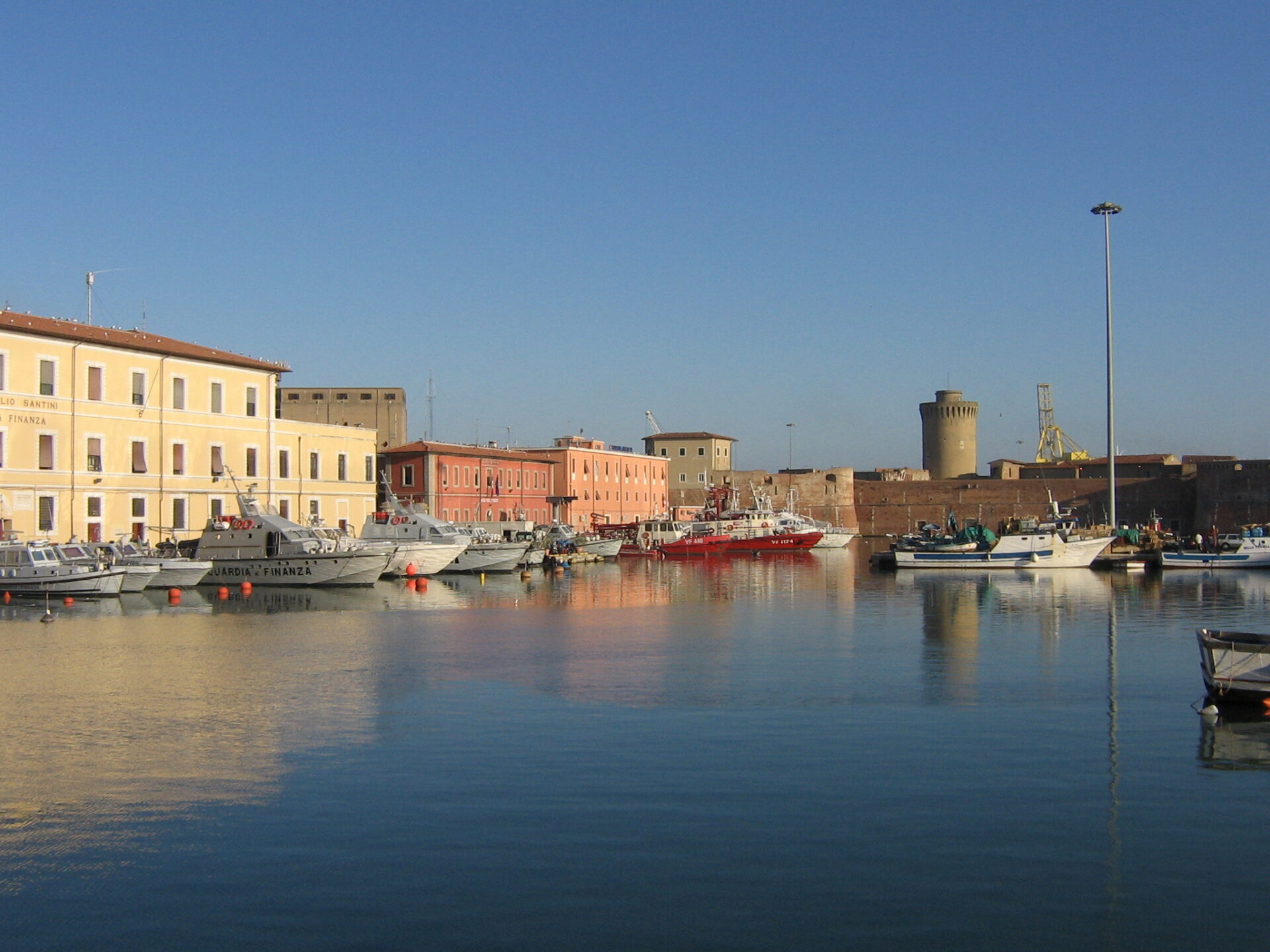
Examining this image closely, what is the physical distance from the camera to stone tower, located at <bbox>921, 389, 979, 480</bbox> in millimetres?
137500

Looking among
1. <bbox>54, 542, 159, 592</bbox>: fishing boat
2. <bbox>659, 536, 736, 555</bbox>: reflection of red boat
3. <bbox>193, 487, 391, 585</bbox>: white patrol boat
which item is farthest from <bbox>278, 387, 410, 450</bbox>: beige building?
<bbox>54, 542, 159, 592</bbox>: fishing boat

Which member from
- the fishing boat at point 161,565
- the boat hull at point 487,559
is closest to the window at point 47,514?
the fishing boat at point 161,565

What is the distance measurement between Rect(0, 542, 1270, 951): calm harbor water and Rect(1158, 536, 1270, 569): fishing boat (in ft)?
113

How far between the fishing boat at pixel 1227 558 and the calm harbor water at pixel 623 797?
34493 millimetres

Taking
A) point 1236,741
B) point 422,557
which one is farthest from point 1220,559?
point 1236,741

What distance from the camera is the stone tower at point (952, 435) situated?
138 m

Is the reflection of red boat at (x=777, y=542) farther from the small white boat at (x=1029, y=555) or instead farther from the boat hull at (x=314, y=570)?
the boat hull at (x=314, y=570)

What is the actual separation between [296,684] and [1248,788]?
15448 mm

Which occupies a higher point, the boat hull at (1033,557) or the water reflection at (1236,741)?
the boat hull at (1033,557)

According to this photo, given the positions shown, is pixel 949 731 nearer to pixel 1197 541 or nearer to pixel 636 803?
pixel 636 803

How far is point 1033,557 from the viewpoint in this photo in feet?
206

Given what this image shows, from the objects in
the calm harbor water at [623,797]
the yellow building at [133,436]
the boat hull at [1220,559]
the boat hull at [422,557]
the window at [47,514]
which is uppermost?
the yellow building at [133,436]

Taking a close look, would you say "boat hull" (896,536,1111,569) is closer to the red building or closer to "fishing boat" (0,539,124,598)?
the red building

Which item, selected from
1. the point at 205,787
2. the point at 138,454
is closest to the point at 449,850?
the point at 205,787
